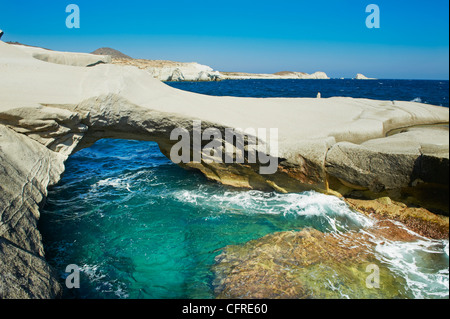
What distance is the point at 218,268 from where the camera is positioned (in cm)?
529

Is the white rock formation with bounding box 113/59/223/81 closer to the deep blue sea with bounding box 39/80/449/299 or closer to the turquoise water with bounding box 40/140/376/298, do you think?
the turquoise water with bounding box 40/140/376/298

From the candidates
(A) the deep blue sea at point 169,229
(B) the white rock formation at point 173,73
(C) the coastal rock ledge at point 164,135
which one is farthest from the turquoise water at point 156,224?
(B) the white rock formation at point 173,73

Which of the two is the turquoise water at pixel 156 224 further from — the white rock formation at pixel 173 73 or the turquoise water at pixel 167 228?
the white rock formation at pixel 173 73

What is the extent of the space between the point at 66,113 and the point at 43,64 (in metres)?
2.40

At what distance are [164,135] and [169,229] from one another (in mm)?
2872

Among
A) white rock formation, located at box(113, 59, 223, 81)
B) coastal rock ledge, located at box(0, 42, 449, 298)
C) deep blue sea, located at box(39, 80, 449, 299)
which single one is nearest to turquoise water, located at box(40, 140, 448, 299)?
deep blue sea, located at box(39, 80, 449, 299)

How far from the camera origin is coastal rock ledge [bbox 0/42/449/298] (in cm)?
506

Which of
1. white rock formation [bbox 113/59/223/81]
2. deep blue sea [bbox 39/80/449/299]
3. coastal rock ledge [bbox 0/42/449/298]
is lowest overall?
deep blue sea [bbox 39/80/449/299]

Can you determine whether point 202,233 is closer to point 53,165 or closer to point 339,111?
point 53,165

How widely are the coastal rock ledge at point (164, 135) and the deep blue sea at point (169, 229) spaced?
629mm

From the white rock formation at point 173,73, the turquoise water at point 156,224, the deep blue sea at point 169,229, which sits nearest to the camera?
the deep blue sea at point 169,229

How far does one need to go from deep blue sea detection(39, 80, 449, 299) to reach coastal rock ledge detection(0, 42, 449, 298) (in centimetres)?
63

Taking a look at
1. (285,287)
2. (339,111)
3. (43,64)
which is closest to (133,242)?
(285,287)

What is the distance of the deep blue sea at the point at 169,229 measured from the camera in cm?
500
